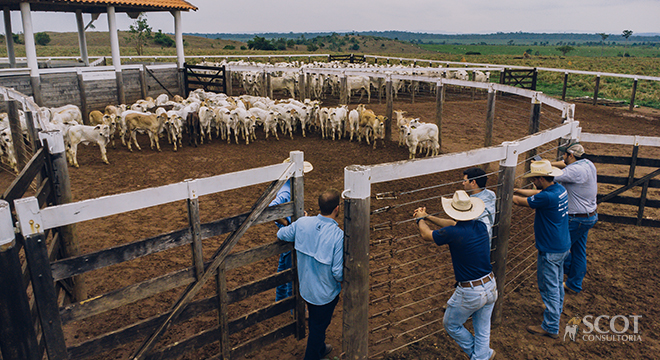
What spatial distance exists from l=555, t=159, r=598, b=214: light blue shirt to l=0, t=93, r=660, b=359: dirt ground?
1.26 m

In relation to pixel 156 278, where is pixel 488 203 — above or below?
above

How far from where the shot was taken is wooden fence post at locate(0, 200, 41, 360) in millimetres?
2879

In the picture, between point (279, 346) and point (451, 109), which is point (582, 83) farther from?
point (279, 346)

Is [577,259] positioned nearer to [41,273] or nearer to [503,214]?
[503,214]

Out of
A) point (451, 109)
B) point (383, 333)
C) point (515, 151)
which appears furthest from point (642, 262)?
point (451, 109)

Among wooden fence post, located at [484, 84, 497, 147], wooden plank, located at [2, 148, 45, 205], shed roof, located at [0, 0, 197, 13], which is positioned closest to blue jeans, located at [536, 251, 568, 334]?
wooden plank, located at [2, 148, 45, 205]

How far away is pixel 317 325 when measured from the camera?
4340 mm

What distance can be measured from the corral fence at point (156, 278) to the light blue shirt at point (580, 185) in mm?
3844

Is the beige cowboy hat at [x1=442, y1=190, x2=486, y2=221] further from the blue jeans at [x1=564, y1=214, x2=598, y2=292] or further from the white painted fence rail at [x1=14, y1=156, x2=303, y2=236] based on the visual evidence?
the blue jeans at [x1=564, y1=214, x2=598, y2=292]

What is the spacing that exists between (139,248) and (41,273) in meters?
0.69

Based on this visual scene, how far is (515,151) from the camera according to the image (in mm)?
5012

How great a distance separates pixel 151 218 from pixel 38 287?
226 inches

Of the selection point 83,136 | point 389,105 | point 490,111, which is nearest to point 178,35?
point 83,136

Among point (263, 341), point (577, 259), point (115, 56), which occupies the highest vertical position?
point (115, 56)
